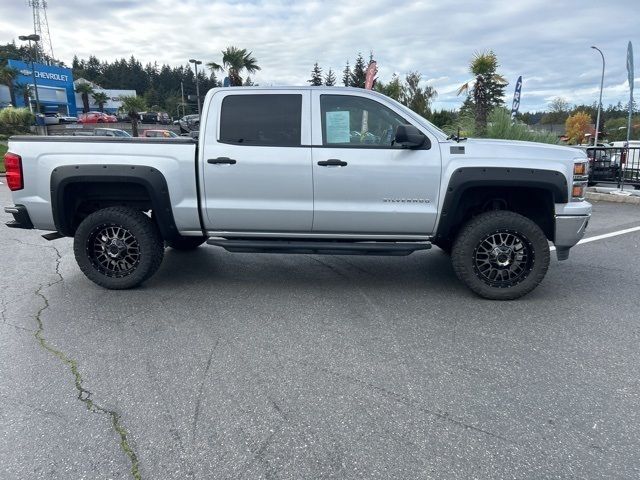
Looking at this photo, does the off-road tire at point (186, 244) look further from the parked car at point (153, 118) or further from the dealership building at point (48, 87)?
the parked car at point (153, 118)

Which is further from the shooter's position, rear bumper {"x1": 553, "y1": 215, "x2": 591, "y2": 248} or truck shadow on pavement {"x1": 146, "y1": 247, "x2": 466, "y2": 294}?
truck shadow on pavement {"x1": 146, "y1": 247, "x2": 466, "y2": 294}

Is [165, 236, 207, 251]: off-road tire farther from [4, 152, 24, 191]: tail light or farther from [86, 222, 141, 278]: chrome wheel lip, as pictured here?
[4, 152, 24, 191]: tail light

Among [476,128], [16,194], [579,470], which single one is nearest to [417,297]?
[579,470]

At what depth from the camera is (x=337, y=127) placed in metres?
4.75

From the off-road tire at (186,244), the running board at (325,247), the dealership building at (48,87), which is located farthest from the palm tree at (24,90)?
the running board at (325,247)

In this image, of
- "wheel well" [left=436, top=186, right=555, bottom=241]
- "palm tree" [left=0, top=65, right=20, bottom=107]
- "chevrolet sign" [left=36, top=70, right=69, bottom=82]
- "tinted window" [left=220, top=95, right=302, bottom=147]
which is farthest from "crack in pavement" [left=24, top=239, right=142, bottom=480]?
"chevrolet sign" [left=36, top=70, right=69, bottom=82]

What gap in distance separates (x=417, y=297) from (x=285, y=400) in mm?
2251

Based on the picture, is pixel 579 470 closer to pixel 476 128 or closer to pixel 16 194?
pixel 16 194

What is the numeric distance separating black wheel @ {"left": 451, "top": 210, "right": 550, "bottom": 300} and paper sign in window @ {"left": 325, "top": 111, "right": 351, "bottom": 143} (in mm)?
1489

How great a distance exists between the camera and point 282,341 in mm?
3803

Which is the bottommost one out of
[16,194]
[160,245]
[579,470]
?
[579,470]

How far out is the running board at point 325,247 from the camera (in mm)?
4703

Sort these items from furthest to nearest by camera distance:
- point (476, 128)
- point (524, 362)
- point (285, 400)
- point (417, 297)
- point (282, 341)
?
point (476, 128)
point (417, 297)
point (282, 341)
point (524, 362)
point (285, 400)

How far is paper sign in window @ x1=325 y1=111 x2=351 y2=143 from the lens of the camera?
470cm
